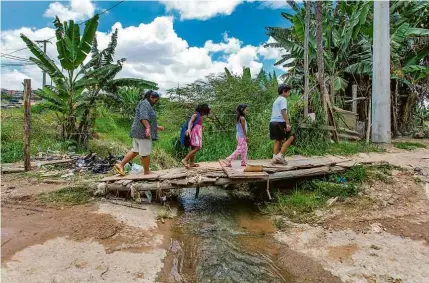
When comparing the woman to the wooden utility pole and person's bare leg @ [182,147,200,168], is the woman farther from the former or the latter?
the wooden utility pole

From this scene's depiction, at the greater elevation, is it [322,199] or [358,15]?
[358,15]

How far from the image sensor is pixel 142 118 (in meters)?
5.50

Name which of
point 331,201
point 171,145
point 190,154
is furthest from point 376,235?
point 171,145

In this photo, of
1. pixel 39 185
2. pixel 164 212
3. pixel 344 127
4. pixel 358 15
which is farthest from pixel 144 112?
pixel 358 15

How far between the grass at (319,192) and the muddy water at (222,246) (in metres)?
0.51

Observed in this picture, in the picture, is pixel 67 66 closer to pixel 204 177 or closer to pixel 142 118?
pixel 142 118

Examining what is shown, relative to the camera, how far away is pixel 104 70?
1013cm

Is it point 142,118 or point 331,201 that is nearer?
point 142,118

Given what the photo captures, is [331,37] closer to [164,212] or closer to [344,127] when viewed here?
[344,127]

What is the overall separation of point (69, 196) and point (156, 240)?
83.2 inches

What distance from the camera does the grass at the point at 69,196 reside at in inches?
213

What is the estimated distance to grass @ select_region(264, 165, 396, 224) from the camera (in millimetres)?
5863

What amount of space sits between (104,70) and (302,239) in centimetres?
838

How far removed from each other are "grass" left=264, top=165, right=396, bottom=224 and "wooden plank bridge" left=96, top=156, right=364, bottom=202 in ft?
0.96
